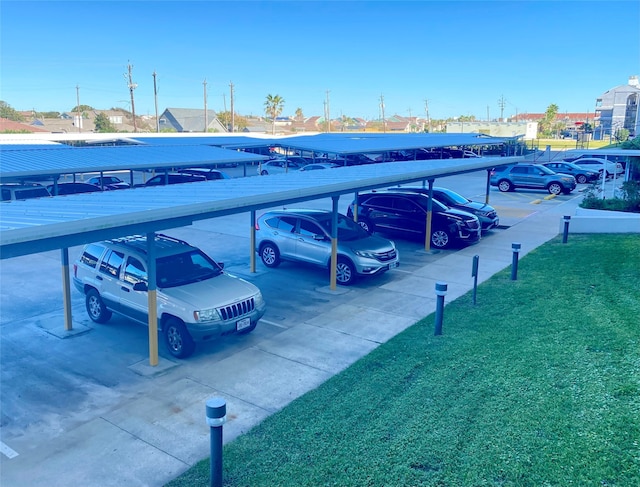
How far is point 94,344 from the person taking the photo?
31.5 ft

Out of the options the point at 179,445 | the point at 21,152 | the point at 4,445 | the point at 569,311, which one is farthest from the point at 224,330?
the point at 21,152

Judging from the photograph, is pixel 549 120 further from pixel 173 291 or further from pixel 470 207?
pixel 173 291

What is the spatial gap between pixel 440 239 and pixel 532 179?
15.1 metres

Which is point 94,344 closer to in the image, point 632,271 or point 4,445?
point 4,445

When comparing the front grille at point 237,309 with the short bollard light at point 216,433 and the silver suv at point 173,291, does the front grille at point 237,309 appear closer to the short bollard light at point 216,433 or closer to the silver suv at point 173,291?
the silver suv at point 173,291

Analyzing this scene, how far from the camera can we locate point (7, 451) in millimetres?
6359

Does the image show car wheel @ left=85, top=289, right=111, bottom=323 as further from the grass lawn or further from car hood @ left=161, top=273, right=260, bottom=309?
the grass lawn

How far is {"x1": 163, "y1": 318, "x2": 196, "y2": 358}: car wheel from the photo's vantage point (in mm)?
8836

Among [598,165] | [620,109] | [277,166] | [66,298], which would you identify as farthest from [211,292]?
[620,109]

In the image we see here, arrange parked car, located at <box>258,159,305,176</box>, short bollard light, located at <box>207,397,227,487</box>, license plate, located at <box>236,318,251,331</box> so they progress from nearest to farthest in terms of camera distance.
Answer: short bollard light, located at <box>207,397,227,487</box>, license plate, located at <box>236,318,251,331</box>, parked car, located at <box>258,159,305,176</box>

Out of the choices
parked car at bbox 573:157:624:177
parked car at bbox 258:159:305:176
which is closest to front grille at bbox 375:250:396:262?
parked car at bbox 258:159:305:176

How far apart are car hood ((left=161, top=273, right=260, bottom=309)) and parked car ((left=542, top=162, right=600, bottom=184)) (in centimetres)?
2747

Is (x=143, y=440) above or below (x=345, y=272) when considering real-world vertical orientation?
below

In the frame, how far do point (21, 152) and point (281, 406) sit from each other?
1642 cm
